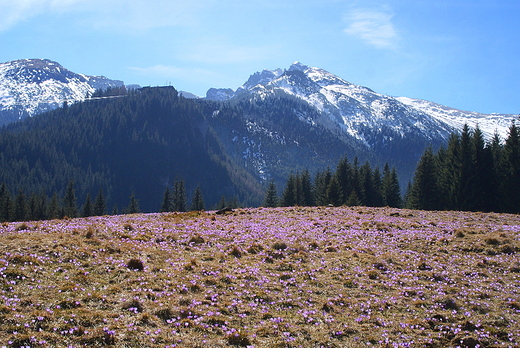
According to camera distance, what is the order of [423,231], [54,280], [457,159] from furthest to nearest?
[457,159] < [423,231] < [54,280]

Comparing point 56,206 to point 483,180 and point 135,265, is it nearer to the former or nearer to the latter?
point 135,265

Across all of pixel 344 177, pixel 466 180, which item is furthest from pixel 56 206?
pixel 466 180

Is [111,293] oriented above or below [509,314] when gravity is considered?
above

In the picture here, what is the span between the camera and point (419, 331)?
9.88 metres

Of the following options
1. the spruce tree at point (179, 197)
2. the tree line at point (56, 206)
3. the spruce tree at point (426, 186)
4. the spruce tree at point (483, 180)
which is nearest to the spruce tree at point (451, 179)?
the spruce tree at point (426, 186)

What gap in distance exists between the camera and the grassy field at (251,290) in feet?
28.6

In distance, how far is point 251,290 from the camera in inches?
484

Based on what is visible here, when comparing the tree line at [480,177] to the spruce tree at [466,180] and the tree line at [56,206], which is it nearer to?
the spruce tree at [466,180]

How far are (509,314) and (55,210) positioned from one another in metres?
124

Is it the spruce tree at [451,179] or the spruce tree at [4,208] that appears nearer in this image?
the spruce tree at [451,179]

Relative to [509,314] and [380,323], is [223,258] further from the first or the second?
[509,314]

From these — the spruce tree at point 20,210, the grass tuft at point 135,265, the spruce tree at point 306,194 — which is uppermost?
the spruce tree at point 306,194

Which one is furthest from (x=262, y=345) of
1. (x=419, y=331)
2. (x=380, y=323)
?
(x=419, y=331)

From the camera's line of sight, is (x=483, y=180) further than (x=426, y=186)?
No
